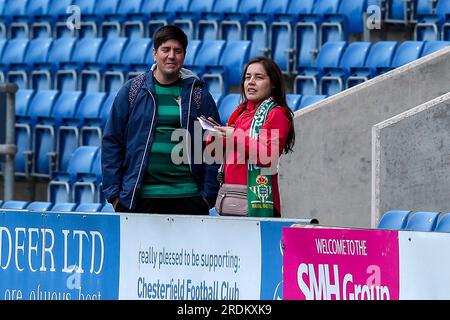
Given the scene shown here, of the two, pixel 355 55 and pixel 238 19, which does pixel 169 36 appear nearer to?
pixel 355 55

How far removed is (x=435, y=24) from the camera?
12.2m

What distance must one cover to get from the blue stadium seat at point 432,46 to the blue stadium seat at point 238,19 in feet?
8.49

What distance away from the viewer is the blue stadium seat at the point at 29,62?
578 inches

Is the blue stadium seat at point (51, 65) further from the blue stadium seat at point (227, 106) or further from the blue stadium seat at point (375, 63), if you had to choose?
the blue stadium seat at point (375, 63)

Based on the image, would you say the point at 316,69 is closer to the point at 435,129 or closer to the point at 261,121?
the point at 435,129

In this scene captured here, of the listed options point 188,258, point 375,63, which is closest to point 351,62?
point 375,63

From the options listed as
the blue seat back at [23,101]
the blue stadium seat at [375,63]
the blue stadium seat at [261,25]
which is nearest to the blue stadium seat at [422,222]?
the blue stadium seat at [375,63]

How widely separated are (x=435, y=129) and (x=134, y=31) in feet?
21.3

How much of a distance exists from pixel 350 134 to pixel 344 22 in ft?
10.3

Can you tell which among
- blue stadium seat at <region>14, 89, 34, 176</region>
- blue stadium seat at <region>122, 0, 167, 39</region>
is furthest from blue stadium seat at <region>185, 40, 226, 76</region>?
blue stadium seat at <region>14, 89, 34, 176</region>

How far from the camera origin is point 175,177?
7617 millimetres

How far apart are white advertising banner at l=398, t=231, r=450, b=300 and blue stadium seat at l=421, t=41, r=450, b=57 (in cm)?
556
